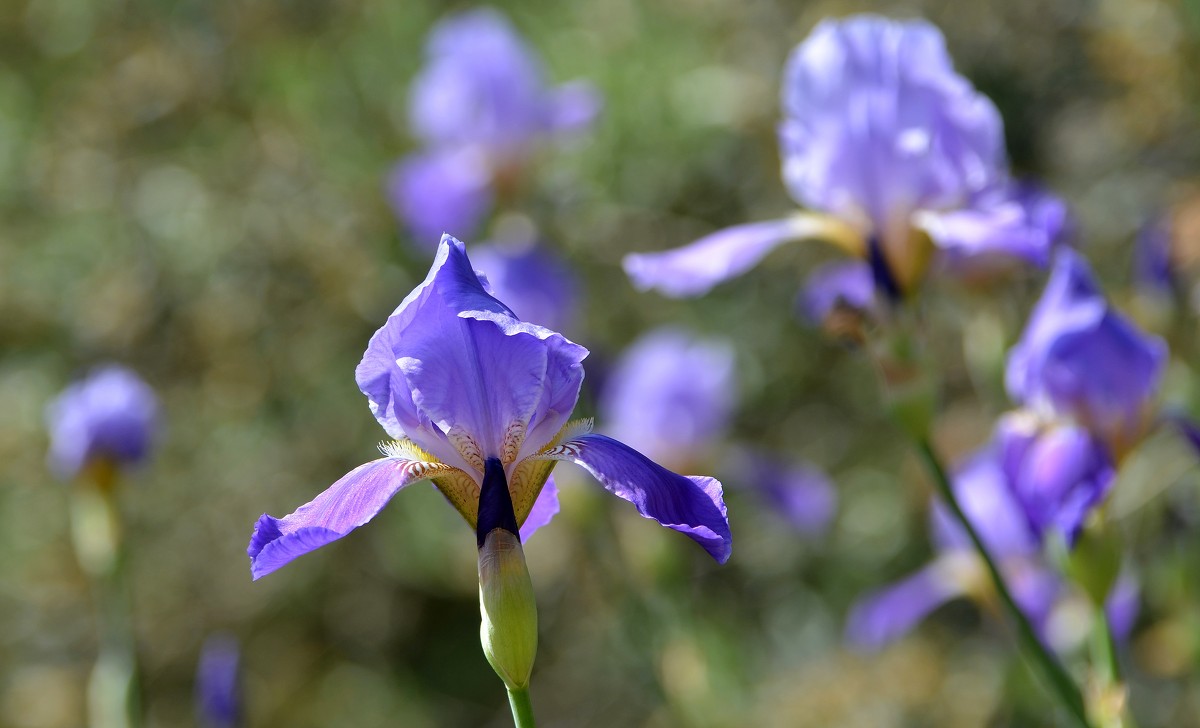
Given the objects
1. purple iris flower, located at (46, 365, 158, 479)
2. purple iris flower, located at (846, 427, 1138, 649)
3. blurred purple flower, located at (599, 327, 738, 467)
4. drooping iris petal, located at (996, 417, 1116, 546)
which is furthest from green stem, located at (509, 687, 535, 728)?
blurred purple flower, located at (599, 327, 738, 467)

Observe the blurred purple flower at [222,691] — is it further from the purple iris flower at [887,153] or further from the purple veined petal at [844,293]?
the purple veined petal at [844,293]

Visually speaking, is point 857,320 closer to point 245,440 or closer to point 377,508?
point 377,508

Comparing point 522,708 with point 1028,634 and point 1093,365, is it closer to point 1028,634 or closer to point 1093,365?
point 1028,634

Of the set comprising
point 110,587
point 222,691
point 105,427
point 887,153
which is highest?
point 887,153

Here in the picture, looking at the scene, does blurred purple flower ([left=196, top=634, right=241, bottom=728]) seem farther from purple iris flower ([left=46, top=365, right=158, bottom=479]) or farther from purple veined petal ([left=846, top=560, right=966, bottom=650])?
purple veined petal ([left=846, top=560, right=966, bottom=650])

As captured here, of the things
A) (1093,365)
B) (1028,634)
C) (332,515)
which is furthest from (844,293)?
(332,515)

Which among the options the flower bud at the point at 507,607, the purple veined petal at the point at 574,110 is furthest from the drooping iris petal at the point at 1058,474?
the purple veined petal at the point at 574,110
